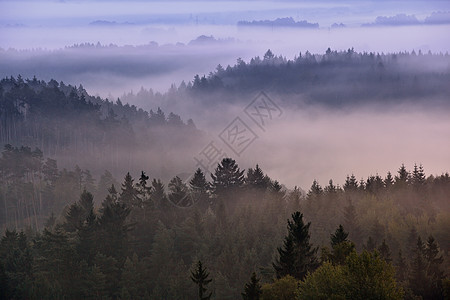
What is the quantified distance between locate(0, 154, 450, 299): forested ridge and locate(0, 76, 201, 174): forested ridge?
241ft

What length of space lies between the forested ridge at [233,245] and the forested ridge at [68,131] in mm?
73512

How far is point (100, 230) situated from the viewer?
7231cm

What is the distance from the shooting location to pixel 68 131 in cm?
16862

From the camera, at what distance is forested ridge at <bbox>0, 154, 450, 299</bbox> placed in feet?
160

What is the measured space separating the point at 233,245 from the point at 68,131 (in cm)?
10538

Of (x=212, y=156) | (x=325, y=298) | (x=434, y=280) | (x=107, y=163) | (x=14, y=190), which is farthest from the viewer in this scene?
(x=212, y=156)

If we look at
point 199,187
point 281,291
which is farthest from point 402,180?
point 281,291

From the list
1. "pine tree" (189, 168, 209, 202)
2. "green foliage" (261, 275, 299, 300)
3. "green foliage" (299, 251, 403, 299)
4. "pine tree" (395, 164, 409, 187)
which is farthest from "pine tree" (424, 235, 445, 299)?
"pine tree" (395, 164, 409, 187)

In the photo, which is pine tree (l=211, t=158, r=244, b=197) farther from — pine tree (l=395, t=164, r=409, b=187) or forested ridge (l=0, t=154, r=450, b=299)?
pine tree (l=395, t=164, r=409, b=187)

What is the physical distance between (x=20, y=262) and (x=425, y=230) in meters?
50.2

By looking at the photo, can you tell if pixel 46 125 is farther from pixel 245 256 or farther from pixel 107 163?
pixel 245 256

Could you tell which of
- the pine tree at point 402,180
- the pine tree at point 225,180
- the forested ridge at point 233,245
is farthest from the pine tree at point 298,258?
the pine tree at point 402,180

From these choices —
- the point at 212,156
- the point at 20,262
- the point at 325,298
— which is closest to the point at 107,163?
the point at 212,156

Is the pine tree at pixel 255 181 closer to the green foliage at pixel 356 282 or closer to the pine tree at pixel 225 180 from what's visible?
the pine tree at pixel 225 180
